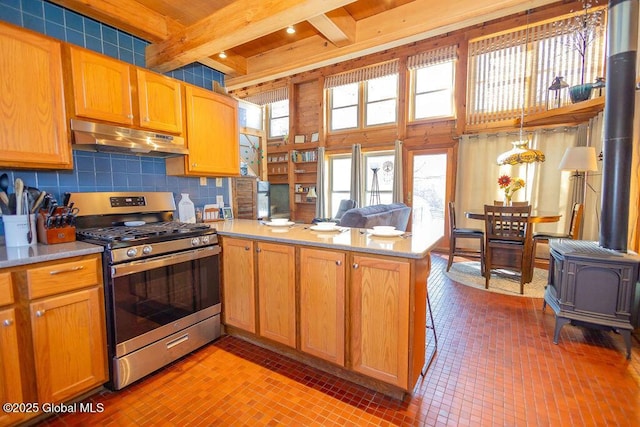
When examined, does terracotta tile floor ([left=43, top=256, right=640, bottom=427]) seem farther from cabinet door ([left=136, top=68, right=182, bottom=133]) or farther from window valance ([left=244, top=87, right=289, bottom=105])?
window valance ([left=244, top=87, right=289, bottom=105])

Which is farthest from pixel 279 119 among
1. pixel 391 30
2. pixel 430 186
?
pixel 391 30

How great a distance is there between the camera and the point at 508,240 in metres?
3.55

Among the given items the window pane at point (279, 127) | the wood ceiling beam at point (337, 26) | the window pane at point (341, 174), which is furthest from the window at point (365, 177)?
the wood ceiling beam at point (337, 26)

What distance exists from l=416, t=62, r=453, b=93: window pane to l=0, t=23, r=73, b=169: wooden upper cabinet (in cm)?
559

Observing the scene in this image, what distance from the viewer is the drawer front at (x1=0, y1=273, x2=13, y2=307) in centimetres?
139

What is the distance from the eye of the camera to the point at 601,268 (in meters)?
2.14

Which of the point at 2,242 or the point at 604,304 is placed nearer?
the point at 2,242

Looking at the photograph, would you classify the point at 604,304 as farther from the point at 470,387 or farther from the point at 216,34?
the point at 216,34

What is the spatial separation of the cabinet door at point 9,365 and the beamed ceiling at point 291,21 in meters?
2.02

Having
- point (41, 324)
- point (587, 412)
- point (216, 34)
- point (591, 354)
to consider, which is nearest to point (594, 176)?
point (591, 354)

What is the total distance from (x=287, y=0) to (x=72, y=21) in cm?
166

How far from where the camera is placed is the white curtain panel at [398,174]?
5.84 m

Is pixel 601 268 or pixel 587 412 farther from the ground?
pixel 601 268

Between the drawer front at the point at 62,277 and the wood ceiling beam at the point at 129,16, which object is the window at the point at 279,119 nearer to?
the wood ceiling beam at the point at 129,16
